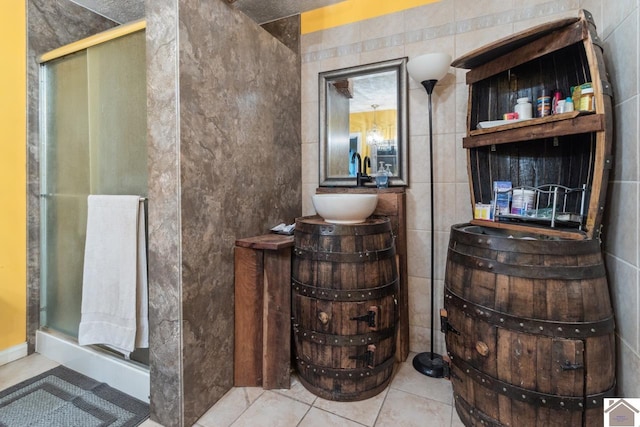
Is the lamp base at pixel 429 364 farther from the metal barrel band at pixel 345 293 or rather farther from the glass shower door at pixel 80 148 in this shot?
the glass shower door at pixel 80 148

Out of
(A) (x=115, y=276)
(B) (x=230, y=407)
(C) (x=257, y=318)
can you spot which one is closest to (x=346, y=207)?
(C) (x=257, y=318)

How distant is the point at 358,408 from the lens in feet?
4.50

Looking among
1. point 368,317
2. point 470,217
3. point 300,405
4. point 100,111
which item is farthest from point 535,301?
point 100,111

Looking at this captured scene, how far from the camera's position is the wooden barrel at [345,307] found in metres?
1.38

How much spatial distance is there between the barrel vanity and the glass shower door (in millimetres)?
1502

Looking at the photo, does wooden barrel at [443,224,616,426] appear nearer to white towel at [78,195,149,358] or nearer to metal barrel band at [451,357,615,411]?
metal barrel band at [451,357,615,411]

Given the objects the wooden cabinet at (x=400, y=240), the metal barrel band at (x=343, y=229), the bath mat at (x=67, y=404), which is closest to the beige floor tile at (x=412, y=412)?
the wooden cabinet at (x=400, y=240)

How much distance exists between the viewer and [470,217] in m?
1.70

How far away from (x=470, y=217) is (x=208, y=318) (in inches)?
58.0

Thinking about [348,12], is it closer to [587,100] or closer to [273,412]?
[587,100]

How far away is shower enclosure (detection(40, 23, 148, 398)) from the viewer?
148cm

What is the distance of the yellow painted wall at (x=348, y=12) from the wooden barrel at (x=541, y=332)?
4.95 feet

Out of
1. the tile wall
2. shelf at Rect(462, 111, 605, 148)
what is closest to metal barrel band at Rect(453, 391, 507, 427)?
the tile wall

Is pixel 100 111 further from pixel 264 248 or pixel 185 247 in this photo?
pixel 264 248
